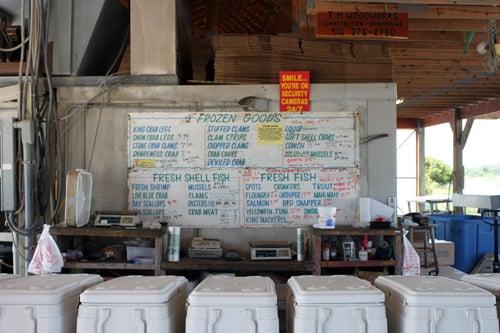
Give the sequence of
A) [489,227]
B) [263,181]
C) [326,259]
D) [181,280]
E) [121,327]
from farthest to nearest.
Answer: [489,227] → [263,181] → [326,259] → [181,280] → [121,327]

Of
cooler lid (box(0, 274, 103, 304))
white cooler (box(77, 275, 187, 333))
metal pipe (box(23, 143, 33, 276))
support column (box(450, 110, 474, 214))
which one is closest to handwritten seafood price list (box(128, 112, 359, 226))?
metal pipe (box(23, 143, 33, 276))

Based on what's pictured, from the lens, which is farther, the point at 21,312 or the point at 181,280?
the point at 181,280

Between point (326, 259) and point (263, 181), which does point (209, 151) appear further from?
point (326, 259)

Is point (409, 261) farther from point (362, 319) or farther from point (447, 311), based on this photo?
point (362, 319)

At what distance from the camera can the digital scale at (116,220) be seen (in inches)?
159

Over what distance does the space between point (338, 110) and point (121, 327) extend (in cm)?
315

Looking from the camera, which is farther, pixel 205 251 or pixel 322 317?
pixel 205 251

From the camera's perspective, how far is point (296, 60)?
467 cm

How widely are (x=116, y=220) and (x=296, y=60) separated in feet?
8.02

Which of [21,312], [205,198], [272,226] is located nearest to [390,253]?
[272,226]

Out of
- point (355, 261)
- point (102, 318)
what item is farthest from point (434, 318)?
point (355, 261)

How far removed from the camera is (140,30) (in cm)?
455

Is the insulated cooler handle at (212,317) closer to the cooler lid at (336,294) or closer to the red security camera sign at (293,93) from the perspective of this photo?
the cooler lid at (336,294)

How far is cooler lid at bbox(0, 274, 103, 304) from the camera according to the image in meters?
1.94
